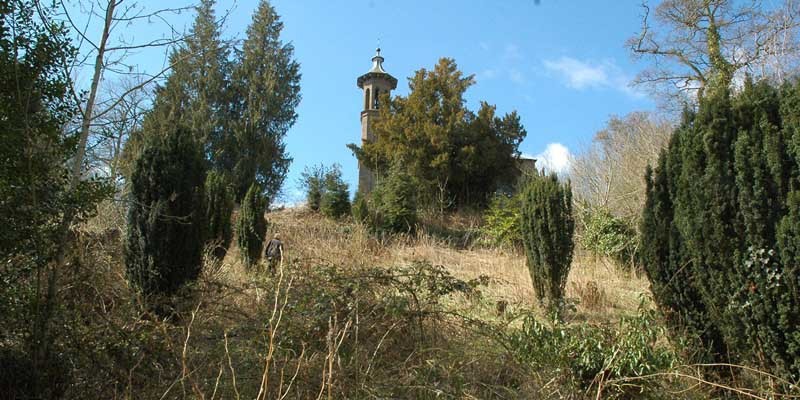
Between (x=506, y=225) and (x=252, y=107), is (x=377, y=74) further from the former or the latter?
(x=506, y=225)

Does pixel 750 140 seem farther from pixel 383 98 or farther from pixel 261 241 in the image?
pixel 383 98

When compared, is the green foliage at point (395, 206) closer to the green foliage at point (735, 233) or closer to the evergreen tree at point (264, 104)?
the evergreen tree at point (264, 104)

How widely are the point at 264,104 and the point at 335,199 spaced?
8160mm

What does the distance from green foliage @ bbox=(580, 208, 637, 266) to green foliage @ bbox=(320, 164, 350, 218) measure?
7242 mm

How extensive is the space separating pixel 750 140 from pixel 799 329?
1.15 m

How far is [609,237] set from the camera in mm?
10047

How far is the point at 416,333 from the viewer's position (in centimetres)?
386

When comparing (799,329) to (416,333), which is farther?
(416,333)

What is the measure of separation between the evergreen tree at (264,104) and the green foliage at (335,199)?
5733 millimetres

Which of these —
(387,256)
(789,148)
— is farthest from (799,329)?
(387,256)

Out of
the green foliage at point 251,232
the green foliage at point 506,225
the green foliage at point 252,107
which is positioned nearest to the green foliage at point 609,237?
the green foliage at point 506,225

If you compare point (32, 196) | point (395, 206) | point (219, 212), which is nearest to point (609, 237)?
point (395, 206)

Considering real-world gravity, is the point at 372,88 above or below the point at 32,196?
above

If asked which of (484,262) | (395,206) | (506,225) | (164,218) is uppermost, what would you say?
(395,206)
